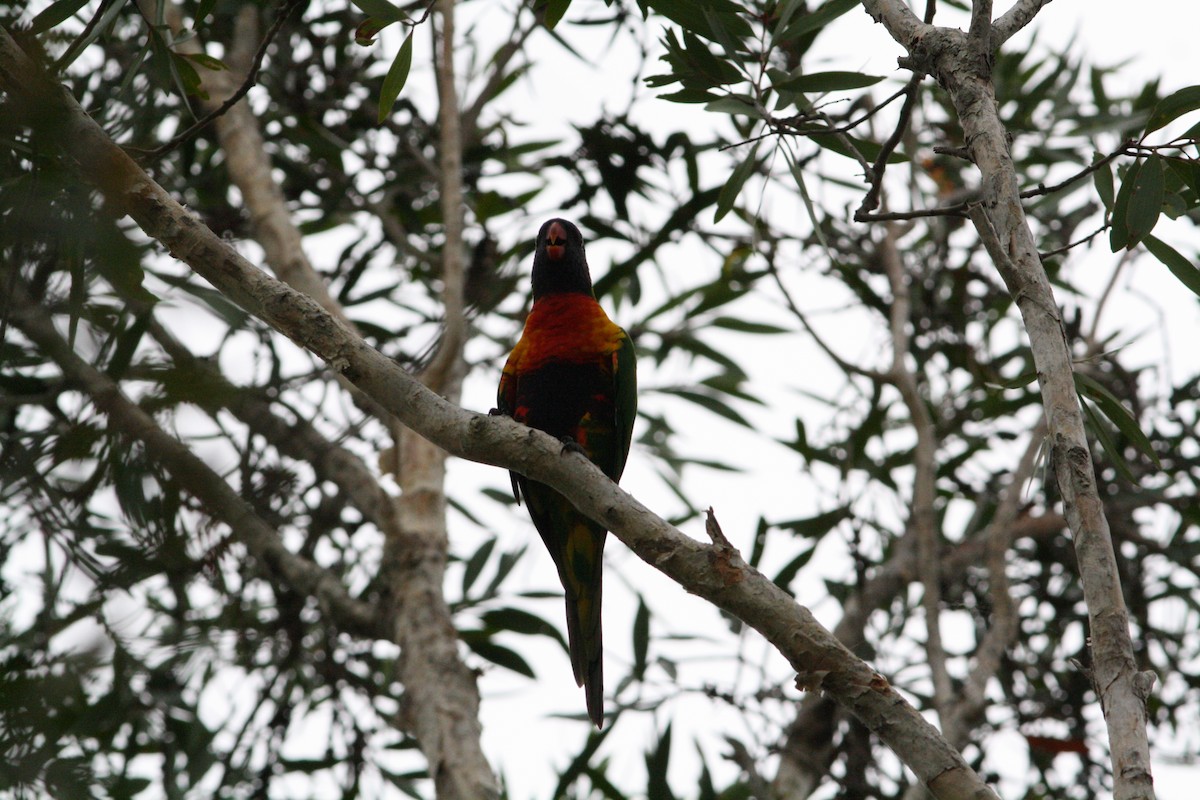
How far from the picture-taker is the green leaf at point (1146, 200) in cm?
206

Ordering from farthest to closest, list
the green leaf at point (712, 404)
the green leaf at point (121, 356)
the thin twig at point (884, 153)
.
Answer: the green leaf at point (712, 404)
the thin twig at point (884, 153)
the green leaf at point (121, 356)

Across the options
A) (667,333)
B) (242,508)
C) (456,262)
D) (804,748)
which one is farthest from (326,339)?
(667,333)

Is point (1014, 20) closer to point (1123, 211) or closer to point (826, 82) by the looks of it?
point (1123, 211)

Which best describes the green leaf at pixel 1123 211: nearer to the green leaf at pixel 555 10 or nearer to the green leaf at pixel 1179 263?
the green leaf at pixel 1179 263

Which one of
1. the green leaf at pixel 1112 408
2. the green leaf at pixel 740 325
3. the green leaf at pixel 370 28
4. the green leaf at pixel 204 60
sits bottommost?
the green leaf at pixel 1112 408

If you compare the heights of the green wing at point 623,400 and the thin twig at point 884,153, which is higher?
the green wing at point 623,400

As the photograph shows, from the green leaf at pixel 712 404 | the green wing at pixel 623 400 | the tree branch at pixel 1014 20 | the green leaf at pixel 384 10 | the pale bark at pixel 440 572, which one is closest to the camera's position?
the tree branch at pixel 1014 20

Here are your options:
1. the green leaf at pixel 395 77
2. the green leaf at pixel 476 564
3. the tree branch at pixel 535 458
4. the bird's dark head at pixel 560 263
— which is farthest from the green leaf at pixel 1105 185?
the green leaf at pixel 476 564

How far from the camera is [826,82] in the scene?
8.77 ft

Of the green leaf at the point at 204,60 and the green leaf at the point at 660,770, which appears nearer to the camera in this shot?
the green leaf at the point at 204,60

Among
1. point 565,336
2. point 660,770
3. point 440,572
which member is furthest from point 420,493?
point 660,770

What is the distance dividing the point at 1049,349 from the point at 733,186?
103 cm

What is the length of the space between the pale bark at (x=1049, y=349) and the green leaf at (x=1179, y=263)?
1.89 ft

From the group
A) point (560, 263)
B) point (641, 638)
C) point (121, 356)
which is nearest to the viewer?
point (121, 356)
